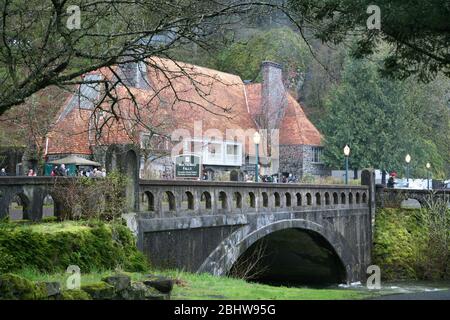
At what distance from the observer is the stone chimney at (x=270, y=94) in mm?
54156

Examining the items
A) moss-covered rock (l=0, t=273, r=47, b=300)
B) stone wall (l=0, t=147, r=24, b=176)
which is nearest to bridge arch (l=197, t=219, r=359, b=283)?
stone wall (l=0, t=147, r=24, b=176)

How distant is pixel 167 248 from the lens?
16750mm

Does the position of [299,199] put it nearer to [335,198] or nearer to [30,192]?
[335,198]

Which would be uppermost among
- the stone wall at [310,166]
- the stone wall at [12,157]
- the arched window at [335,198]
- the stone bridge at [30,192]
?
the stone wall at [310,166]

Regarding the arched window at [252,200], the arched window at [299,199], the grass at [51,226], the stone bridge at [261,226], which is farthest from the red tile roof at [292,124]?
the grass at [51,226]

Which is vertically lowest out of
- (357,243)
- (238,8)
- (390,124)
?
(357,243)

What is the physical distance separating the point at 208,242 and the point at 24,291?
11263 mm

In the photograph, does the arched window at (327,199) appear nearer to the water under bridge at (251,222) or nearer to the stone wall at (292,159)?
the water under bridge at (251,222)

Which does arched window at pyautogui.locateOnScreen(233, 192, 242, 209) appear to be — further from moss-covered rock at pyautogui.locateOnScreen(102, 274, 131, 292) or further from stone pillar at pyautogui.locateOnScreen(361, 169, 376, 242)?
stone pillar at pyautogui.locateOnScreen(361, 169, 376, 242)

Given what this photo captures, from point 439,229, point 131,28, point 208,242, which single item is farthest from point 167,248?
point 439,229

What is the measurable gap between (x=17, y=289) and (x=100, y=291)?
126 cm

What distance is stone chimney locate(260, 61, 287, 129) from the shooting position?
54.2 m

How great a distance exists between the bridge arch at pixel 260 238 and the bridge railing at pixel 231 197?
2.00ft
